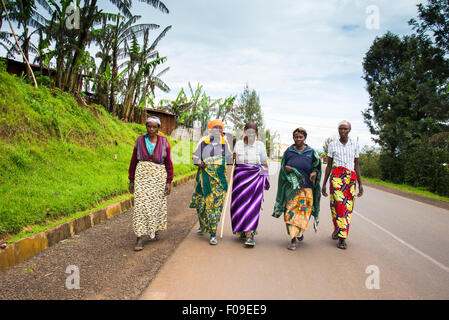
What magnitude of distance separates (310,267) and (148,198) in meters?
2.55

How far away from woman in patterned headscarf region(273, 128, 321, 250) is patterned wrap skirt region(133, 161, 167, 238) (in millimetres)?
2014

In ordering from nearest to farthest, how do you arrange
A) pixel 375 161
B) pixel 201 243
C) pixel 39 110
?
1. pixel 201 243
2. pixel 39 110
3. pixel 375 161

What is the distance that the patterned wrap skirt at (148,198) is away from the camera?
499 centimetres

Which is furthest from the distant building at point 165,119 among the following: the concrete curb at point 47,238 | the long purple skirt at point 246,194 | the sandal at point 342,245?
the sandal at point 342,245

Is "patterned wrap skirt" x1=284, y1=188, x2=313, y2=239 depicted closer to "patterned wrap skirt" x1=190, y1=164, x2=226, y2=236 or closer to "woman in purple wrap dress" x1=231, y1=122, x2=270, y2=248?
"woman in purple wrap dress" x1=231, y1=122, x2=270, y2=248

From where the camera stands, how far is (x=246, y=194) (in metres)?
5.46

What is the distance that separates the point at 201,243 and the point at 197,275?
57.0 inches

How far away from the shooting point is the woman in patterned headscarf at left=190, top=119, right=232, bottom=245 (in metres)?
5.48

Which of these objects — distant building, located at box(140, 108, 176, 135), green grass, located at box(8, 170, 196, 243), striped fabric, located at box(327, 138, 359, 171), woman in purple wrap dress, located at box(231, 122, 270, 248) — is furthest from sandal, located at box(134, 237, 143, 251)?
distant building, located at box(140, 108, 176, 135)

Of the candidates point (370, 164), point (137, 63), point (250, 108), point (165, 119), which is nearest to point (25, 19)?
point (137, 63)

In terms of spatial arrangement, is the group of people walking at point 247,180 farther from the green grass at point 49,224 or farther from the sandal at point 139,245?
the green grass at point 49,224

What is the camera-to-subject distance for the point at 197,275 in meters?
3.84
